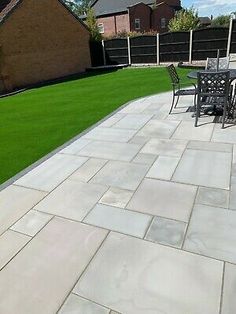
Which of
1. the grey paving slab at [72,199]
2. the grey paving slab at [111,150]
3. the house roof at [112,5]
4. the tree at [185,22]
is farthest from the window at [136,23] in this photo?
the grey paving slab at [72,199]

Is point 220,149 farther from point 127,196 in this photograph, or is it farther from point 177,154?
point 127,196

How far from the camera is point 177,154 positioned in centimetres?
443

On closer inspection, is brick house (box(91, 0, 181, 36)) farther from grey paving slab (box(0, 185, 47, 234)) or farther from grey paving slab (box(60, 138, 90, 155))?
grey paving slab (box(0, 185, 47, 234))

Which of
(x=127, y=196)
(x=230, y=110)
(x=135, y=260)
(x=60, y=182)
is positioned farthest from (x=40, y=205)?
(x=230, y=110)

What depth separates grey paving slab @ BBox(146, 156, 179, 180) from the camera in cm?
383

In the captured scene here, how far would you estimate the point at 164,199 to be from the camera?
3.28 m

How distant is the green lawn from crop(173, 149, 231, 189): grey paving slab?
101 inches

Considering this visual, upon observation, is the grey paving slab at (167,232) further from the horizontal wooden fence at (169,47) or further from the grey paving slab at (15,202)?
the horizontal wooden fence at (169,47)

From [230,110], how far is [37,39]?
13.9 meters

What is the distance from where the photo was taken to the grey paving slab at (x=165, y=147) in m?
4.52

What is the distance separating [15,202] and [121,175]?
1469mm

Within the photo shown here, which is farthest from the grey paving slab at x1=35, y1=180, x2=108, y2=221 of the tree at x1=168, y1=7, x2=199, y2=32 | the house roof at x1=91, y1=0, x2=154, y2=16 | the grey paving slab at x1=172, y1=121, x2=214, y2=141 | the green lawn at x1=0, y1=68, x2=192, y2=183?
the house roof at x1=91, y1=0, x2=154, y2=16

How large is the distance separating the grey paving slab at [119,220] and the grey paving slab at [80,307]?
83cm

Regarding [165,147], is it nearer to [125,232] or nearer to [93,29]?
[125,232]
